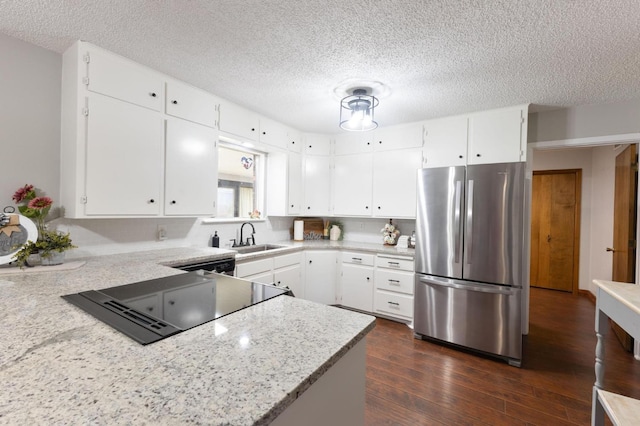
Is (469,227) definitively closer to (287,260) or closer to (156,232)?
(287,260)

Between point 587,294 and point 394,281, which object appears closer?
point 394,281

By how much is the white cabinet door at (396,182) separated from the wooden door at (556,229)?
10.2 feet

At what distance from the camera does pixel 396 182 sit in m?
3.51

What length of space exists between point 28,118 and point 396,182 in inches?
133

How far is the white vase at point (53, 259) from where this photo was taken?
1728 millimetres

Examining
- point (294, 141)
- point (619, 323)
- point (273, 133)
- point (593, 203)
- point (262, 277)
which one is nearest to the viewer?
point (619, 323)

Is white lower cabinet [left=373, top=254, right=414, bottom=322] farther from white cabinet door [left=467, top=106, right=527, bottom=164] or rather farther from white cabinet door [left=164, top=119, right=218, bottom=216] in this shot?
white cabinet door [left=164, top=119, right=218, bottom=216]

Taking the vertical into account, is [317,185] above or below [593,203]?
above

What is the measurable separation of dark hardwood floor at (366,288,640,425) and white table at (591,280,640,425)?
0.44 m

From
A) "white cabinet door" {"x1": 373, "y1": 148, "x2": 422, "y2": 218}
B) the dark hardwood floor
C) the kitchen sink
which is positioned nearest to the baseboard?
the dark hardwood floor

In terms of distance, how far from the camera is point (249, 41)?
6.06ft

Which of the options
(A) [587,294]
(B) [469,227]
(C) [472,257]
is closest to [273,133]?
(B) [469,227]

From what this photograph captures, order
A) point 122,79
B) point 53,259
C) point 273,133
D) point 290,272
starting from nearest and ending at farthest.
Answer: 1. point 53,259
2. point 122,79
3. point 290,272
4. point 273,133

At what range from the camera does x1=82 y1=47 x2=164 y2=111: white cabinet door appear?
195 cm
